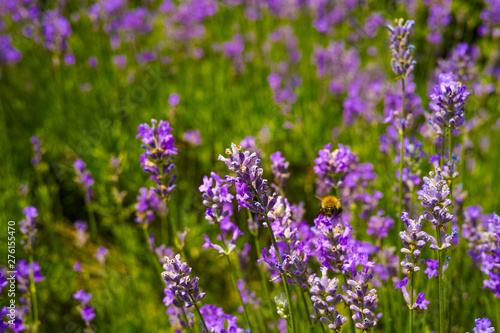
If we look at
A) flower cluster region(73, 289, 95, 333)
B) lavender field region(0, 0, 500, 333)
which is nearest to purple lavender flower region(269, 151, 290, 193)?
lavender field region(0, 0, 500, 333)

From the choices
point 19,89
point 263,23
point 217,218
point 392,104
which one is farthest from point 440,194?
point 263,23

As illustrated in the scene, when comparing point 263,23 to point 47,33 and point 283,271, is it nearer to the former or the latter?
point 47,33

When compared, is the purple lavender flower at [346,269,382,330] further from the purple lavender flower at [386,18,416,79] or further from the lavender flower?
the purple lavender flower at [386,18,416,79]

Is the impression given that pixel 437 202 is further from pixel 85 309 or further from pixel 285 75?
pixel 285 75

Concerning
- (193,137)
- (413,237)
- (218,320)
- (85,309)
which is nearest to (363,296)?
(413,237)

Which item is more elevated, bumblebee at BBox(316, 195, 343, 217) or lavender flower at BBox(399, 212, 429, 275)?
bumblebee at BBox(316, 195, 343, 217)

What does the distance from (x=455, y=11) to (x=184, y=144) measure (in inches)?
129

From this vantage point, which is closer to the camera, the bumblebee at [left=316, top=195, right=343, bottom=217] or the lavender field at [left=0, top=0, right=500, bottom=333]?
the lavender field at [left=0, top=0, right=500, bottom=333]

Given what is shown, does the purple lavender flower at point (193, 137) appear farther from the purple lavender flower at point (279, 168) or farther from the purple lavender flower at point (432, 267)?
the purple lavender flower at point (432, 267)

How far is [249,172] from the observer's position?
4.24ft

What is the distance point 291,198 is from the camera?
356cm

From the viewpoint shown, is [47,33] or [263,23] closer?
[47,33]

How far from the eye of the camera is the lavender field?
1520 mm

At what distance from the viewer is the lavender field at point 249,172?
1520 millimetres
